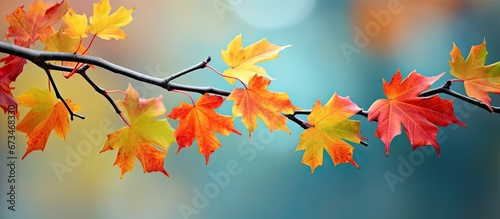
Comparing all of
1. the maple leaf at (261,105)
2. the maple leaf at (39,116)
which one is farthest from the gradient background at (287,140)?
the maple leaf at (261,105)

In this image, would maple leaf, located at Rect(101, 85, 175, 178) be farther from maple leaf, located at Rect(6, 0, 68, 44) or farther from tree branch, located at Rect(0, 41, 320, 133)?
maple leaf, located at Rect(6, 0, 68, 44)

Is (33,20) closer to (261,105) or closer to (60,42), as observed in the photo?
(60,42)

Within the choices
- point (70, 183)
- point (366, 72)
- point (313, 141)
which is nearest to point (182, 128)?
point (313, 141)

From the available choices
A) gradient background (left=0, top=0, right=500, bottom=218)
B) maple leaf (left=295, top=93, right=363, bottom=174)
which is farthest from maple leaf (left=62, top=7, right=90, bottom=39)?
gradient background (left=0, top=0, right=500, bottom=218)

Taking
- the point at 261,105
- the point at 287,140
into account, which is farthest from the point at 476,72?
the point at 287,140

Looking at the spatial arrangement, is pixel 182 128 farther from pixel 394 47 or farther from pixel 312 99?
pixel 394 47

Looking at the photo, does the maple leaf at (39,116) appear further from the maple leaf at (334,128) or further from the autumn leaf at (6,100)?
the maple leaf at (334,128)
